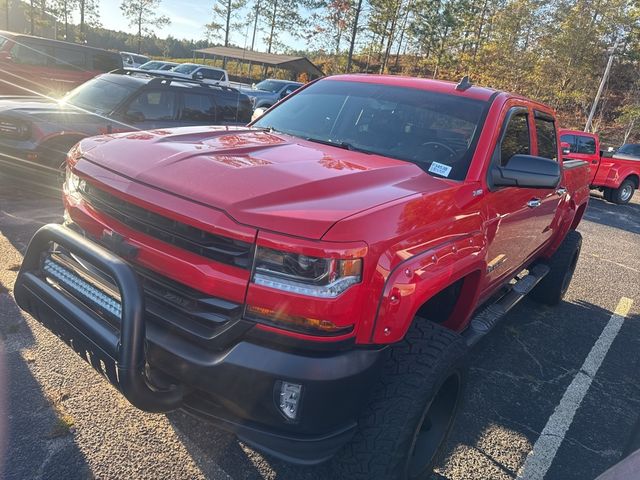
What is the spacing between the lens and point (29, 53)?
36.9ft

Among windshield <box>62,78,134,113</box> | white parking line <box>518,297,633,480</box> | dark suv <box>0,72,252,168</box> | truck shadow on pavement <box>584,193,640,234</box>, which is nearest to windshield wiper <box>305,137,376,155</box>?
white parking line <box>518,297,633,480</box>

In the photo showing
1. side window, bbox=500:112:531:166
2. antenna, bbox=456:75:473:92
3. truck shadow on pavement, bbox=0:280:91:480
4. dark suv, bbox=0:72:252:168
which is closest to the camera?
truck shadow on pavement, bbox=0:280:91:480

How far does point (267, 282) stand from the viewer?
1.80 m

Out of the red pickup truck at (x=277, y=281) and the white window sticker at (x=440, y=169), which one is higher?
the white window sticker at (x=440, y=169)

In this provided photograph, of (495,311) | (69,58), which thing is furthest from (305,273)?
(69,58)

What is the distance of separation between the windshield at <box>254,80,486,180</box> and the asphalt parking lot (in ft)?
5.26

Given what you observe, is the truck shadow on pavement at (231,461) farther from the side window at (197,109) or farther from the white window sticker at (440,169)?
the side window at (197,109)

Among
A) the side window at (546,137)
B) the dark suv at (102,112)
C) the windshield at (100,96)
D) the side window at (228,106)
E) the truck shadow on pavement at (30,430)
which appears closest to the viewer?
the truck shadow on pavement at (30,430)

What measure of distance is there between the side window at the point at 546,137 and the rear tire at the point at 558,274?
110 centimetres

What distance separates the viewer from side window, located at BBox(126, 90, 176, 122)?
6.53m

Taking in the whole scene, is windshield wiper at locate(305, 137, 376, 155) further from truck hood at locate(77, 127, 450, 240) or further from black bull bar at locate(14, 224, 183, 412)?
black bull bar at locate(14, 224, 183, 412)

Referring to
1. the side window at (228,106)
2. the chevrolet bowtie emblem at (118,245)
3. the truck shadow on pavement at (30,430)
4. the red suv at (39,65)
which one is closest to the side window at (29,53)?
the red suv at (39,65)

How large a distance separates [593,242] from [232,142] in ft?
26.9

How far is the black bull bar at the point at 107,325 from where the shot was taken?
1.79 m
